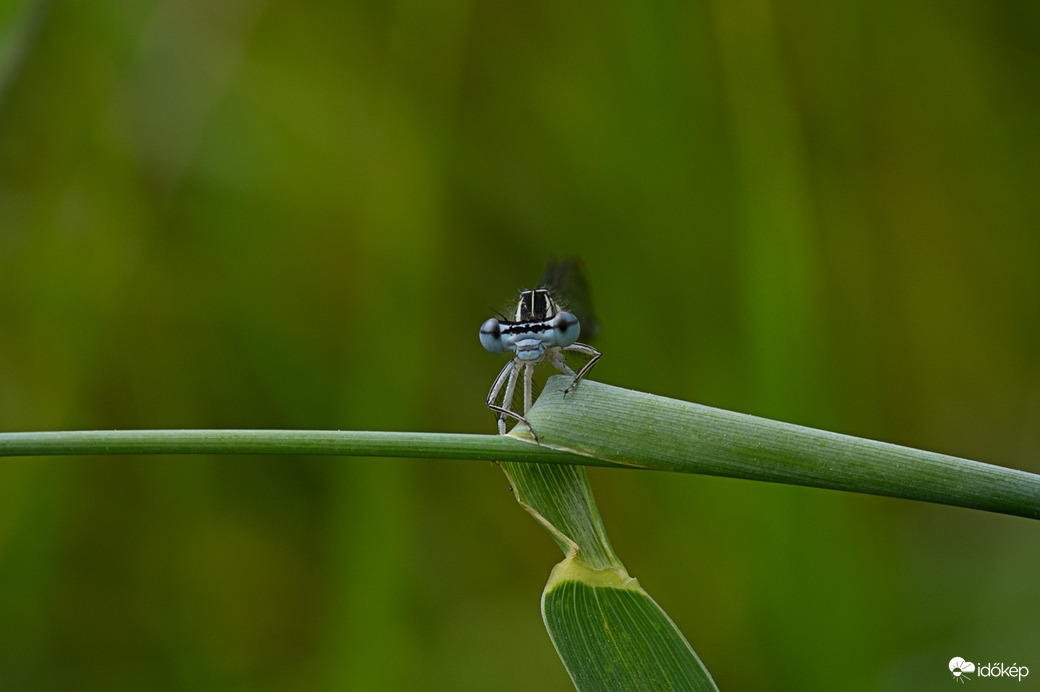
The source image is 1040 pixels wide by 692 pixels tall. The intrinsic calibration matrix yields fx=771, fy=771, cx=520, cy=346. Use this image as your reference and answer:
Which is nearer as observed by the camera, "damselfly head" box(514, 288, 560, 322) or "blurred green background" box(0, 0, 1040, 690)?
"damselfly head" box(514, 288, 560, 322)

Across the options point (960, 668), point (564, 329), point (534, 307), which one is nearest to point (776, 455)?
point (564, 329)

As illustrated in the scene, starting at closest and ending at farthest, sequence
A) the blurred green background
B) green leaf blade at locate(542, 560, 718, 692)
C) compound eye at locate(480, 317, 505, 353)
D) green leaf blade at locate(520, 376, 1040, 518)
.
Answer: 1. green leaf blade at locate(520, 376, 1040, 518)
2. green leaf blade at locate(542, 560, 718, 692)
3. compound eye at locate(480, 317, 505, 353)
4. the blurred green background

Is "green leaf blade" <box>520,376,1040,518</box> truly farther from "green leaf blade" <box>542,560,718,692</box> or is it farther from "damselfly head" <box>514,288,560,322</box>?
"damselfly head" <box>514,288,560,322</box>

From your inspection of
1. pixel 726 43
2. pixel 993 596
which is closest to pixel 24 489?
pixel 726 43

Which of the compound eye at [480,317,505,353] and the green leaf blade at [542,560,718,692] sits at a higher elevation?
the compound eye at [480,317,505,353]

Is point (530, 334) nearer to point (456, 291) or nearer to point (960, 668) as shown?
point (456, 291)

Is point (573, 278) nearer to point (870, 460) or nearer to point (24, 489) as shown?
point (870, 460)

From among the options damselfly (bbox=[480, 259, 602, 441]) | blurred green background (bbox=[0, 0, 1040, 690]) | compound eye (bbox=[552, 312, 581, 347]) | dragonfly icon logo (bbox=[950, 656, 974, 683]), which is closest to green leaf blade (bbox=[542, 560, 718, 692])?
damselfly (bbox=[480, 259, 602, 441])
